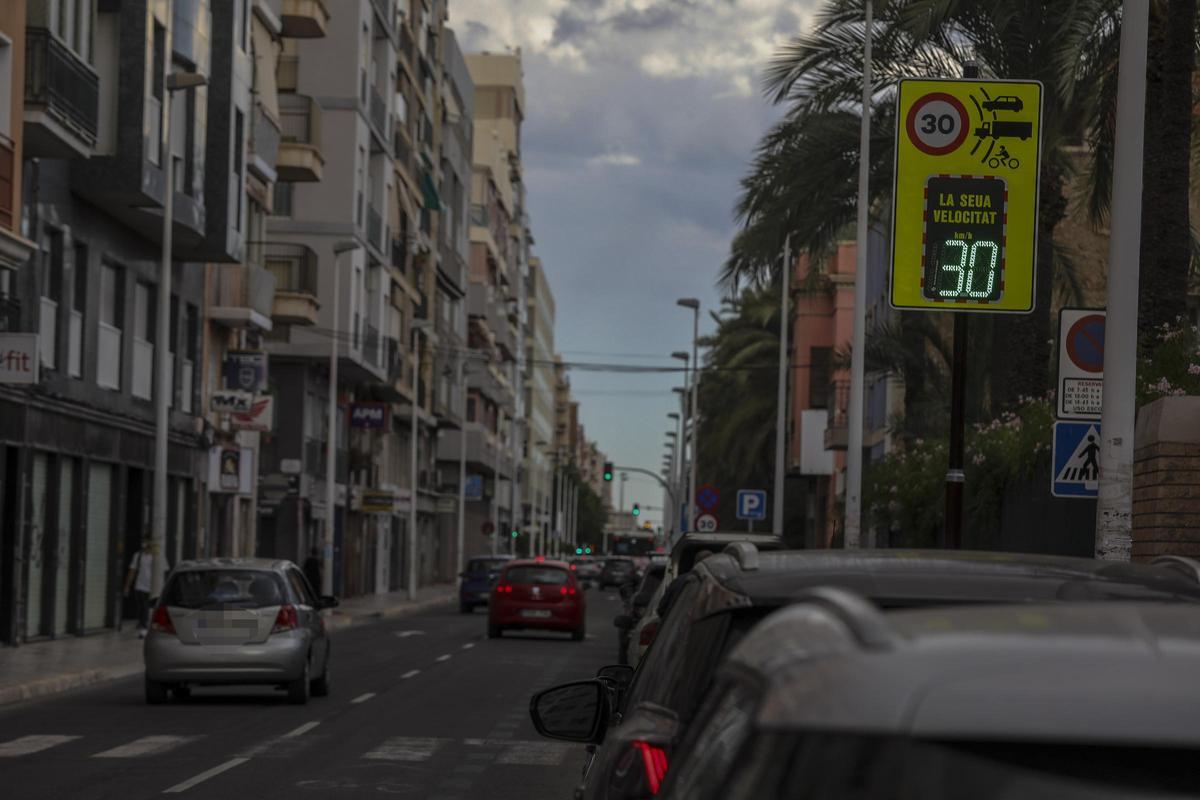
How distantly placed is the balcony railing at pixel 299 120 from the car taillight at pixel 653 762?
53101mm

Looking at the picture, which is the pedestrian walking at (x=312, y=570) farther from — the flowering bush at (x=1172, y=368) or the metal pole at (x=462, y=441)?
the metal pole at (x=462, y=441)

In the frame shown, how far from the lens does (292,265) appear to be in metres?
60.4

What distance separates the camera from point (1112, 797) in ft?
7.68

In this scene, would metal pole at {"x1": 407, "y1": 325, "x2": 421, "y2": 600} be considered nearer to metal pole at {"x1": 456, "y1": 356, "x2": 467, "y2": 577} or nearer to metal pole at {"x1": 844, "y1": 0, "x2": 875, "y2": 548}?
metal pole at {"x1": 456, "y1": 356, "x2": 467, "y2": 577}

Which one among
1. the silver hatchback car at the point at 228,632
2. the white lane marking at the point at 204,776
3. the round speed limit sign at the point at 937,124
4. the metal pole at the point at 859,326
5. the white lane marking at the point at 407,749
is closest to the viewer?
the white lane marking at the point at 204,776

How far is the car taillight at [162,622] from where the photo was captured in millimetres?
22797

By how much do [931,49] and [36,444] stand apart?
1536cm

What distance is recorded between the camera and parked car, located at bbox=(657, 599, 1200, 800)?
2.31 m

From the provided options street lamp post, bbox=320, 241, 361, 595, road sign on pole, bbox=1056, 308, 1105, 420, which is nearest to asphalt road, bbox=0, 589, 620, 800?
road sign on pole, bbox=1056, 308, 1105, 420

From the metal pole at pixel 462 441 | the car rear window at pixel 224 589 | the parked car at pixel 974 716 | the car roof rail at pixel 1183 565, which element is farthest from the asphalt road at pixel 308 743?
the metal pole at pixel 462 441

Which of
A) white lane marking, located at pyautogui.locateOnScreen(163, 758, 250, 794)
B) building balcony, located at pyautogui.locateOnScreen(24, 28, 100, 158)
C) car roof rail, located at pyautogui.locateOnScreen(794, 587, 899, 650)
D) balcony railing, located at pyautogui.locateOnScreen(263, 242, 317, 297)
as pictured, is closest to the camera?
car roof rail, located at pyautogui.locateOnScreen(794, 587, 899, 650)

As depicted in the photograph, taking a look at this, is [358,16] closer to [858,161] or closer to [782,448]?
[782,448]

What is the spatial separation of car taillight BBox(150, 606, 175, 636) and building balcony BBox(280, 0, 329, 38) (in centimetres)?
3349

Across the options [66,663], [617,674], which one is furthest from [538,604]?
[617,674]
